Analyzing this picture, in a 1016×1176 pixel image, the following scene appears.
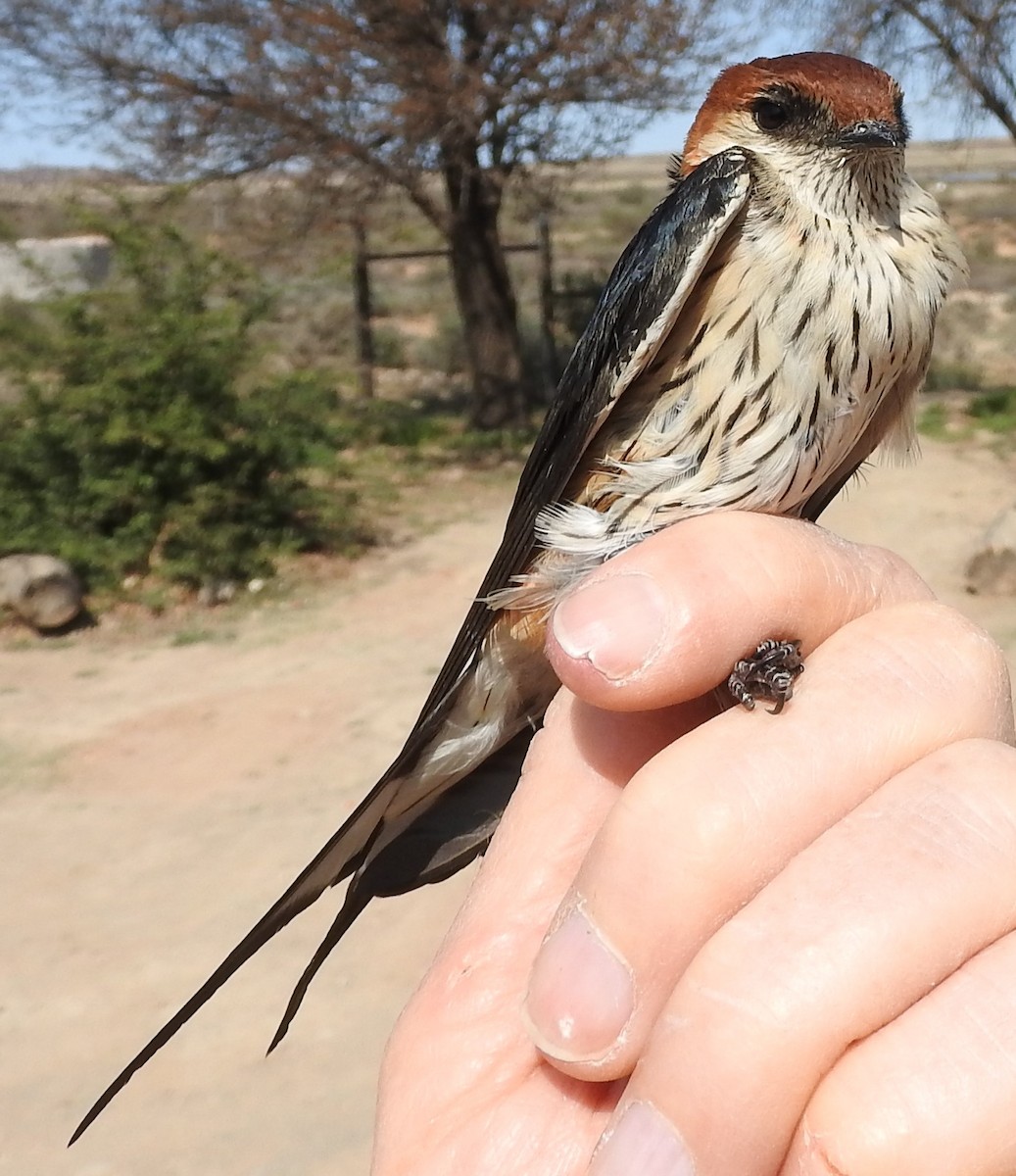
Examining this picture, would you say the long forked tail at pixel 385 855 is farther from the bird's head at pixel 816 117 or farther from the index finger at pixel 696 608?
the bird's head at pixel 816 117

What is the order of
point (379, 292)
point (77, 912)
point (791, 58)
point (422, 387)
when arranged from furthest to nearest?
point (379, 292) < point (422, 387) < point (77, 912) < point (791, 58)

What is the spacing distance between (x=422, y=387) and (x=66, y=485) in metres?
10.4

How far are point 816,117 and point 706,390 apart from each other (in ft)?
2.29

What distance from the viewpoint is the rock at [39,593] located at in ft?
25.8

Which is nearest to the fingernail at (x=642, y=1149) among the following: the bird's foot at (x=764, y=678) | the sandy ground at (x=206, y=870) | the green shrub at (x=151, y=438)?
the bird's foot at (x=764, y=678)

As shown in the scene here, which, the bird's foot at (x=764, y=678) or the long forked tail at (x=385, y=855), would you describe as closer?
the bird's foot at (x=764, y=678)

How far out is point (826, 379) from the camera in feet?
6.08

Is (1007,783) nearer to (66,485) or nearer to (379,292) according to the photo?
(66,485)

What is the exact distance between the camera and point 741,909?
1.24 metres

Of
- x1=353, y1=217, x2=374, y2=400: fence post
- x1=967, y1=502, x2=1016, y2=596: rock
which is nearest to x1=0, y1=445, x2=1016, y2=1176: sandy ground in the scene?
x1=967, y1=502, x2=1016, y2=596: rock

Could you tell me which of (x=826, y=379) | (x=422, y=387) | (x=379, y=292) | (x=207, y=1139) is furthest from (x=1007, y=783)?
(x=379, y=292)

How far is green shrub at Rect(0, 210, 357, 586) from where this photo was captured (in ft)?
29.1

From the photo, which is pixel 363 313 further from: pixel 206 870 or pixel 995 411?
pixel 206 870

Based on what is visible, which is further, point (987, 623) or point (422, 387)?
point (422, 387)
